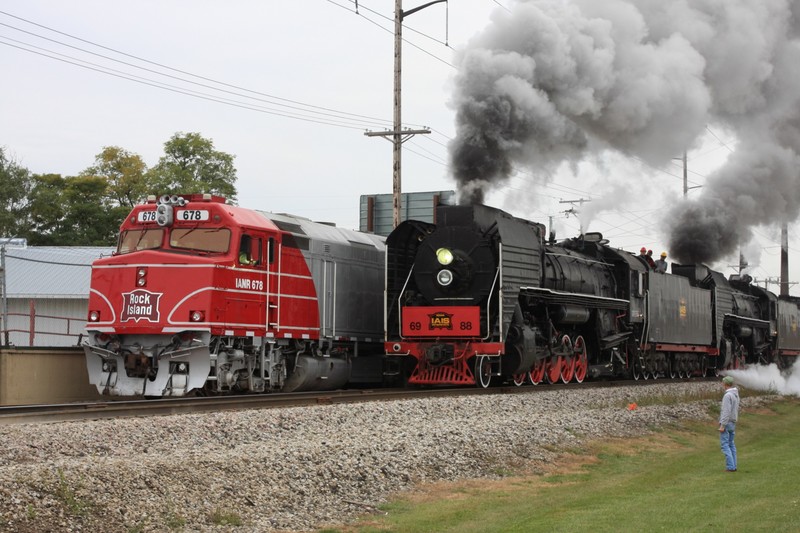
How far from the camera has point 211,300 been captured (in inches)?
727

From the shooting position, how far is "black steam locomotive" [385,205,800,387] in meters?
21.7

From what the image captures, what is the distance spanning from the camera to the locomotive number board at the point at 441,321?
21.4 meters

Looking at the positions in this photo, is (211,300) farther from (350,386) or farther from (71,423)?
(350,386)

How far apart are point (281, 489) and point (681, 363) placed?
1029 inches

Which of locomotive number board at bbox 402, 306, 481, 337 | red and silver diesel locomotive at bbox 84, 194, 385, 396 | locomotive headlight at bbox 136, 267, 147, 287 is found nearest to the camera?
red and silver diesel locomotive at bbox 84, 194, 385, 396

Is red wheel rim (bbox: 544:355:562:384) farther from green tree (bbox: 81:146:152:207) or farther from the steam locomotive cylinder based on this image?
green tree (bbox: 81:146:152:207)

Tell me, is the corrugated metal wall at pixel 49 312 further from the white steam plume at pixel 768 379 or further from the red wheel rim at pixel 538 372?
the white steam plume at pixel 768 379

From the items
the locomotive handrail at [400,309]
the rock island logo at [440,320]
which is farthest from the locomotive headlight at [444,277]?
the locomotive handrail at [400,309]

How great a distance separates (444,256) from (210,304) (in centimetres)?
588

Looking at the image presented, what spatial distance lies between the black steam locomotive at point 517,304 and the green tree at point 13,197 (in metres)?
48.6

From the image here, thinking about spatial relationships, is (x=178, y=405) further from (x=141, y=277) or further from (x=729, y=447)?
(x=729, y=447)

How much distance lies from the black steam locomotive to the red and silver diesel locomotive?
2.10 metres

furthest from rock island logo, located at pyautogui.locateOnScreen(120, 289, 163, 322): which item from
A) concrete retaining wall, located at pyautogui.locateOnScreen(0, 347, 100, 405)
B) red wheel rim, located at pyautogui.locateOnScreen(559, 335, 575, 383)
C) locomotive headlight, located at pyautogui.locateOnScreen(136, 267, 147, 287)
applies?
red wheel rim, located at pyautogui.locateOnScreen(559, 335, 575, 383)

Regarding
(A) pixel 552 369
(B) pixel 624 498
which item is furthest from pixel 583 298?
(B) pixel 624 498
